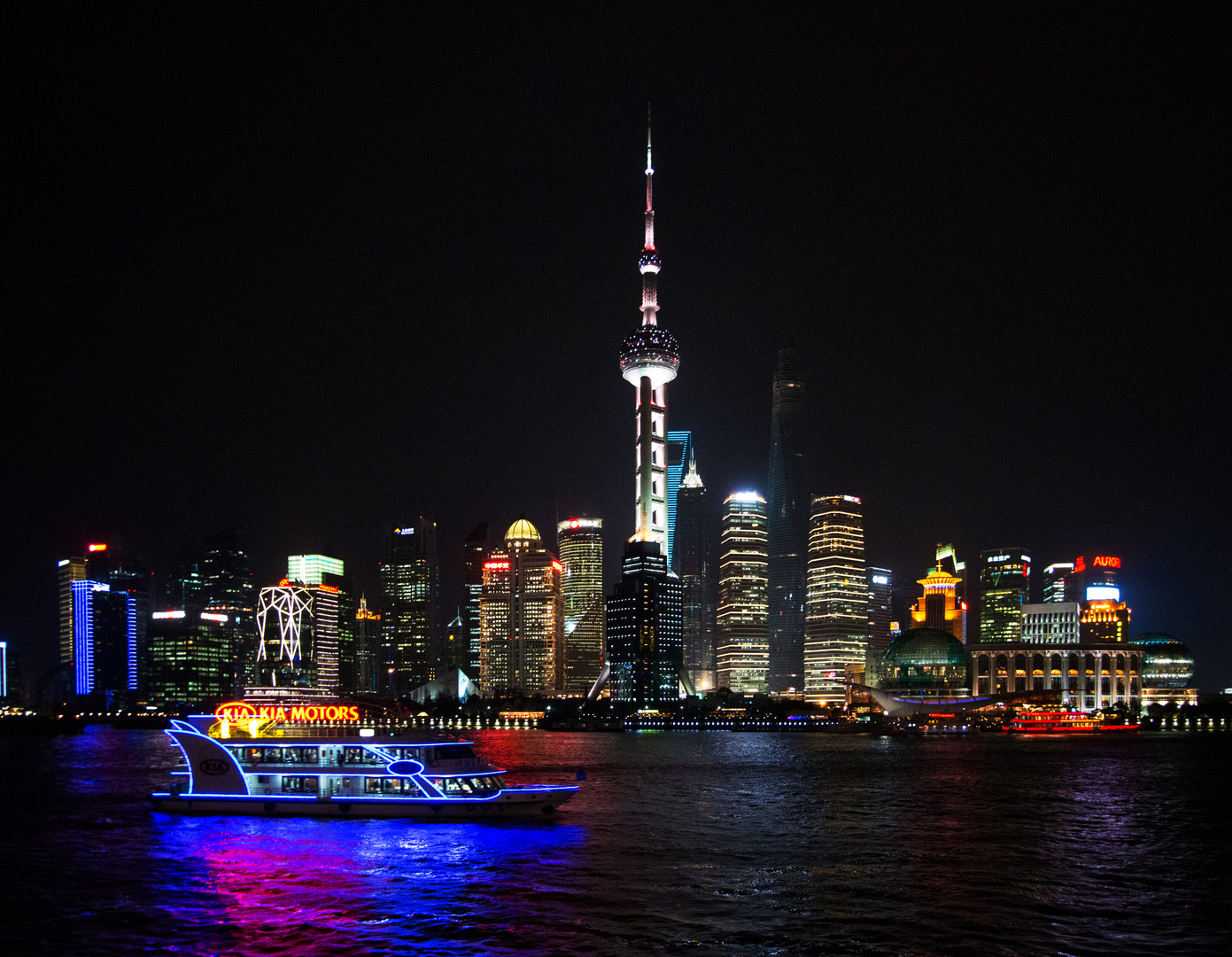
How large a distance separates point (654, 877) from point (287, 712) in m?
27.5

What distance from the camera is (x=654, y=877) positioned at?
4644 centimetres

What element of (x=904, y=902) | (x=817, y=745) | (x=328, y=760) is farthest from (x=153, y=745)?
(x=904, y=902)

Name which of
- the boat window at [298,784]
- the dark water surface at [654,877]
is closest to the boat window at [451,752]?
the dark water surface at [654,877]

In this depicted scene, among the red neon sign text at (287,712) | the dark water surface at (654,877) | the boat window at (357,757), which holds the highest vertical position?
the red neon sign text at (287,712)

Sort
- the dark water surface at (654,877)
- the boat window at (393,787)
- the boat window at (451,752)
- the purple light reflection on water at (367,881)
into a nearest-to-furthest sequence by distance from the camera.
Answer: the purple light reflection on water at (367,881), the dark water surface at (654,877), the boat window at (393,787), the boat window at (451,752)

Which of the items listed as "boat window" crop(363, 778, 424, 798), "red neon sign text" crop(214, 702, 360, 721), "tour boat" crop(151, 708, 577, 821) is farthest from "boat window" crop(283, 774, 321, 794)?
"red neon sign text" crop(214, 702, 360, 721)

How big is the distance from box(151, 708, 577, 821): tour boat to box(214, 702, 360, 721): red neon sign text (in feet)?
0.88

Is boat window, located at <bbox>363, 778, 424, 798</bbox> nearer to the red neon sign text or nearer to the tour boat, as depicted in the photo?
the tour boat

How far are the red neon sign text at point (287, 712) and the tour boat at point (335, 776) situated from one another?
27 cm

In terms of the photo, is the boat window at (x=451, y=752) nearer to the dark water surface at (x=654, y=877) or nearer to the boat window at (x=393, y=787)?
the boat window at (x=393, y=787)

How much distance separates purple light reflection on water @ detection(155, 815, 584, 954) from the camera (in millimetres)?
37000

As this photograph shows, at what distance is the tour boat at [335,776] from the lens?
60.8 metres

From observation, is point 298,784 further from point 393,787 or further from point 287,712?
point 393,787

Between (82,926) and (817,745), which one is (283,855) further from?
(817,745)
